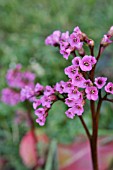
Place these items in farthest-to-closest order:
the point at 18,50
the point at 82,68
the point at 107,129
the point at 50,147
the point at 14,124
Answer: the point at 18,50, the point at 14,124, the point at 107,129, the point at 50,147, the point at 82,68

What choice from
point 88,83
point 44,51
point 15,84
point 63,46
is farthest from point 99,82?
point 44,51

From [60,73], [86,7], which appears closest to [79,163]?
[60,73]

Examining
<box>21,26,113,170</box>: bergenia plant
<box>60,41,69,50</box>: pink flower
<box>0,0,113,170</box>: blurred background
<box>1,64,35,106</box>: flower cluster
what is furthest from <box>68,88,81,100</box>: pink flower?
<box>0,0,113,170</box>: blurred background

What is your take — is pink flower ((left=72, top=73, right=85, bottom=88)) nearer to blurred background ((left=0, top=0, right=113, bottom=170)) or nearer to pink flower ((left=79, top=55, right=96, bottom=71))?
pink flower ((left=79, top=55, right=96, bottom=71))

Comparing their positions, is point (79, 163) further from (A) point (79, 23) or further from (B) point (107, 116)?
(A) point (79, 23)

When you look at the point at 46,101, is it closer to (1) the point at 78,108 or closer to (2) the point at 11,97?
(1) the point at 78,108

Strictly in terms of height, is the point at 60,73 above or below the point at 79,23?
below
